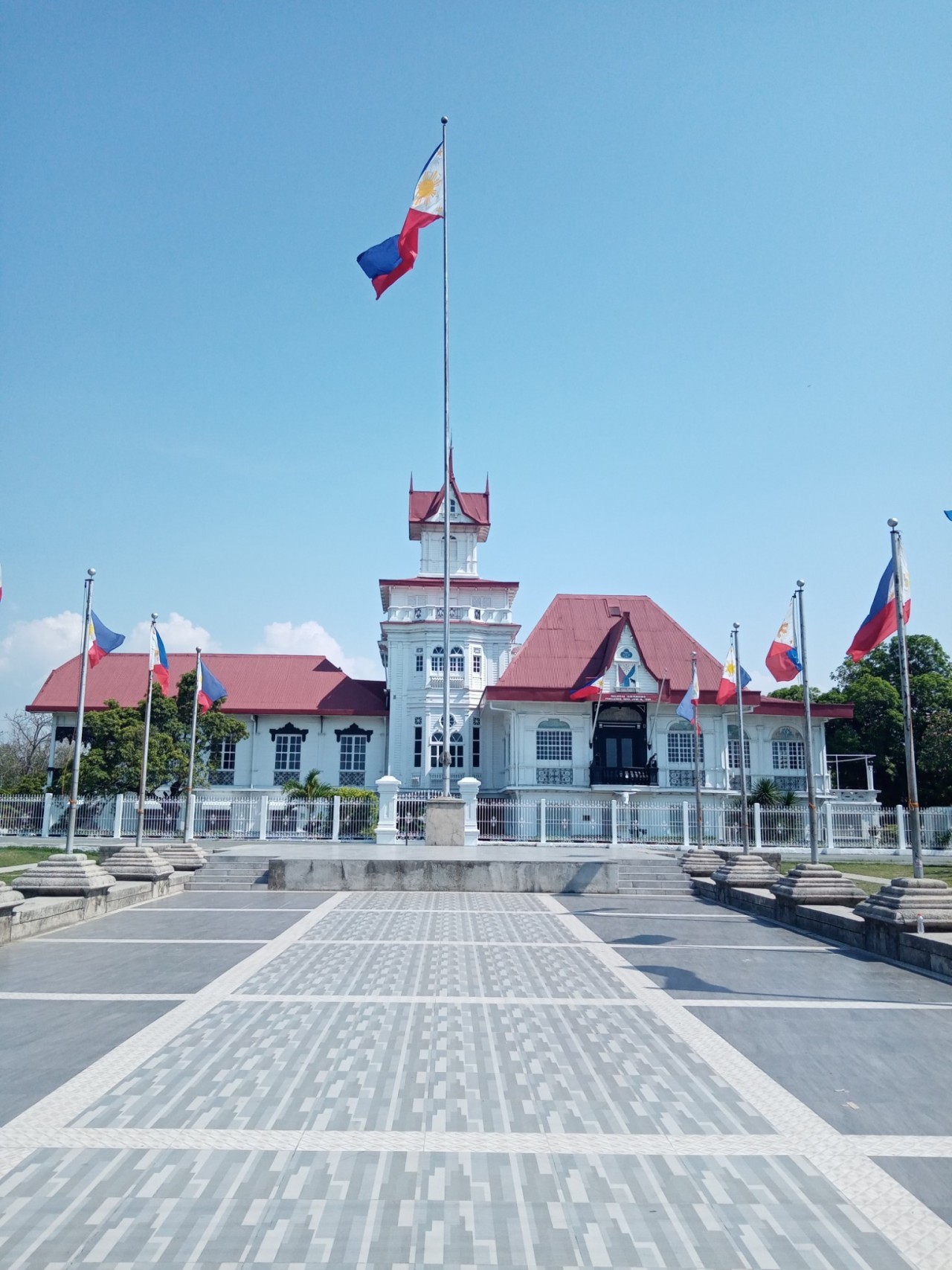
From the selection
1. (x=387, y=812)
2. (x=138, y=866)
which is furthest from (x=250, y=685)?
(x=138, y=866)

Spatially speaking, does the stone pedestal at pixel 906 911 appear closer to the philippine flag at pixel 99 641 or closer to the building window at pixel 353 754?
the philippine flag at pixel 99 641

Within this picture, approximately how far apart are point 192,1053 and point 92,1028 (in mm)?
1174

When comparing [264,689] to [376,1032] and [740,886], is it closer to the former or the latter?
[740,886]

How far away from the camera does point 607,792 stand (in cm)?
3497

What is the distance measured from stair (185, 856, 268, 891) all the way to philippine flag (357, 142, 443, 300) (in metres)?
12.4

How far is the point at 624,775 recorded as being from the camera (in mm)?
35406

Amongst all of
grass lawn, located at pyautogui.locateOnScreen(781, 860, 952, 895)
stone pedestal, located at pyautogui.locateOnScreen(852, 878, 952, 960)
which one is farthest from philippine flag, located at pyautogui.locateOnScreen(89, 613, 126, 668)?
grass lawn, located at pyautogui.locateOnScreen(781, 860, 952, 895)

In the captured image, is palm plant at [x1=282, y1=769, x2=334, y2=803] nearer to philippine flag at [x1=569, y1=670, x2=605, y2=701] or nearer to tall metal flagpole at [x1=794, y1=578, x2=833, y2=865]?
philippine flag at [x1=569, y1=670, x2=605, y2=701]

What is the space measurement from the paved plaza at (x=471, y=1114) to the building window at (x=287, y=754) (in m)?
31.3

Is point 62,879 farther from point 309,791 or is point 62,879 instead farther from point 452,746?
point 452,746

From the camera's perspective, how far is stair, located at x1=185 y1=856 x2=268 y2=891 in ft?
60.2

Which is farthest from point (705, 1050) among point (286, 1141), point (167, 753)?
point (167, 753)

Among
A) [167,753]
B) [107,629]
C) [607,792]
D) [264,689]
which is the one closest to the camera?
[107,629]

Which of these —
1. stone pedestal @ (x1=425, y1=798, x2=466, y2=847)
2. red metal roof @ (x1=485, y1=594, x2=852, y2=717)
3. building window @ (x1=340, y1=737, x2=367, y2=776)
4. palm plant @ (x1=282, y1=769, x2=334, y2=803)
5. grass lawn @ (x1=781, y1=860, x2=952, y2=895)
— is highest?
red metal roof @ (x1=485, y1=594, x2=852, y2=717)
